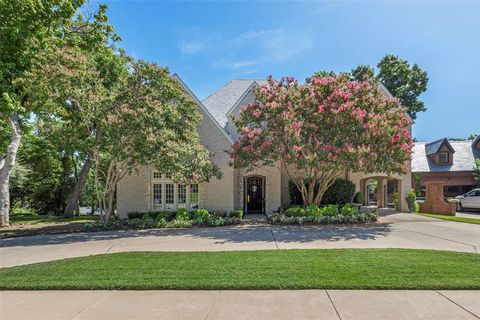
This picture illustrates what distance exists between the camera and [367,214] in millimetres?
15414

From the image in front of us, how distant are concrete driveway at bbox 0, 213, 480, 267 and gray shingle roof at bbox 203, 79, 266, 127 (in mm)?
9921

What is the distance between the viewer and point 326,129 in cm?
1500

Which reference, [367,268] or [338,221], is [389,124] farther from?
[367,268]

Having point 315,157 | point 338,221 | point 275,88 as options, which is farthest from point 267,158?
point 338,221

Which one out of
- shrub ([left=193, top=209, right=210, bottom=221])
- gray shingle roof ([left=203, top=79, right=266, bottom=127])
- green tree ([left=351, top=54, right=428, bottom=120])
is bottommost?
shrub ([left=193, top=209, right=210, bottom=221])

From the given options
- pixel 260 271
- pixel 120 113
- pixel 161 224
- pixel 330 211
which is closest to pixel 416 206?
pixel 330 211

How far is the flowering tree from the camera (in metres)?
14.0

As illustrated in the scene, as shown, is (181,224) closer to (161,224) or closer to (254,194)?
(161,224)

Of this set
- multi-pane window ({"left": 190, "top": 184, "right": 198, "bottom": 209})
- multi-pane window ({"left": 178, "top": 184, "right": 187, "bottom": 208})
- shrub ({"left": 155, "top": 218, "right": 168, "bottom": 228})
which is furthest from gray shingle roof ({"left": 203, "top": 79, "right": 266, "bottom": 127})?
shrub ({"left": 155, "top": 218, "right": 168, "bottom": 228})

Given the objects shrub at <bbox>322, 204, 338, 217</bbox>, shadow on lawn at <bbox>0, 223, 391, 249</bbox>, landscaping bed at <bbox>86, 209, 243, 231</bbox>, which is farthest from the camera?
shrub at <bbox>322, 204, 338, 217</bbox>

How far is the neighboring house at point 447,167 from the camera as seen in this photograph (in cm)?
2833
